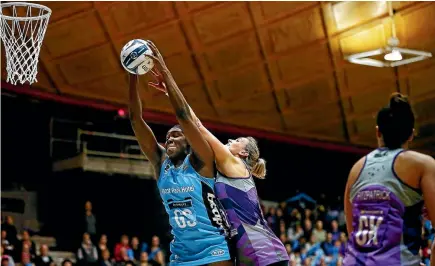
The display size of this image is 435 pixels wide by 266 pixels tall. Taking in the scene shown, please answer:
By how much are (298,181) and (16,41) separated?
1466cm

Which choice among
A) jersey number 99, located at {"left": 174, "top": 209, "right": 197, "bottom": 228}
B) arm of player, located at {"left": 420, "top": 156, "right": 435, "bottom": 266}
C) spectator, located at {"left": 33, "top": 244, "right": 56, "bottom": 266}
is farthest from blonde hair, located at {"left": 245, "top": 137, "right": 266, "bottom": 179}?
spectator, located at {"left": 33, "top": 244, "right": 56, "bottom": 266}

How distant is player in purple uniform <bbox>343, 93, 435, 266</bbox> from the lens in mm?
4621

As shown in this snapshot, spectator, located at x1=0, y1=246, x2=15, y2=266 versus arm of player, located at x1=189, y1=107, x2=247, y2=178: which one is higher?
arm of player, located at x1=189, y1=107, x2=247, y2=178

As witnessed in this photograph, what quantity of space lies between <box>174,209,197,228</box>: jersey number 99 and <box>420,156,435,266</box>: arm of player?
2266 millimetres

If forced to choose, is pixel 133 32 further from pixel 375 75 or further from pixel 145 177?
pixel 375 75

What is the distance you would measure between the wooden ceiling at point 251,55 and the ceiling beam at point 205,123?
0.54 ft

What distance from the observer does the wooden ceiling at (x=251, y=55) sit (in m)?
18.4

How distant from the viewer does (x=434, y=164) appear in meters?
4.57

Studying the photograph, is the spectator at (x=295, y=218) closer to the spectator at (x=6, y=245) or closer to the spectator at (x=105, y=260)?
the spectator at (x=105, y=260)

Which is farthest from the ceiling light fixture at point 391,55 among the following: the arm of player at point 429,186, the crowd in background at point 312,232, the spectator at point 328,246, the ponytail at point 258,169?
the arm of player at point 429,186

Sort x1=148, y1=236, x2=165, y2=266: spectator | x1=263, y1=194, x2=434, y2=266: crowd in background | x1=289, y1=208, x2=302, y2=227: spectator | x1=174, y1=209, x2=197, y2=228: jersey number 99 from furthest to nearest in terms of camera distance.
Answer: x1=289, y1=208, x2=302, y2=227: spectator
x1=263, y1=194, x2=434, y2=266: crowd in background
x1=148, y1=236, x2=165, y2=266: spectator
x1=174, y1=209, x2=197, y2=228: jersey number 99

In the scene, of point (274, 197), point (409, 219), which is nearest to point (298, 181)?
point (274, 197)

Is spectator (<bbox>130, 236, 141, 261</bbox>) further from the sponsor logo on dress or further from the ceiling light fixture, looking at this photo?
the sponsor logo on dress

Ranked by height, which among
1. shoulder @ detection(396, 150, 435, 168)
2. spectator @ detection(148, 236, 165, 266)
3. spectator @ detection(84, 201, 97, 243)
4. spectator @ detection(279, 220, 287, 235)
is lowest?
spectator @ detection(279, 220, 287, 235)
